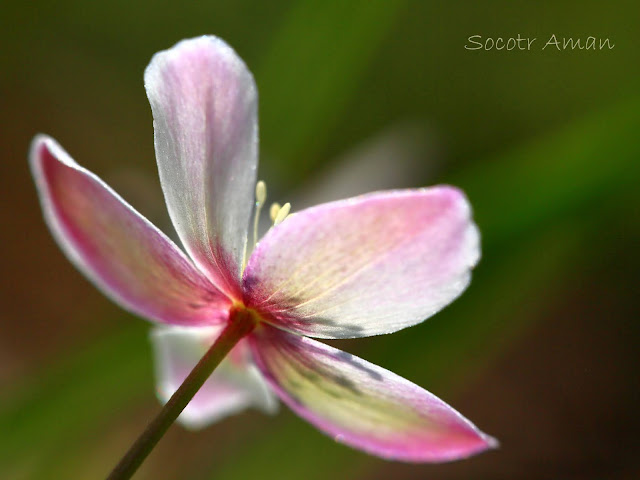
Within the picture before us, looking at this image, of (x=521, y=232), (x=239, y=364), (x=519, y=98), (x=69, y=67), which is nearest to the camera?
(x=239, y=364)

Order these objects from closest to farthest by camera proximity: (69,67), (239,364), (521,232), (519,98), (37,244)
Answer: (239,364) < (521,232) < (37,244) < (519,98) < (69,67)

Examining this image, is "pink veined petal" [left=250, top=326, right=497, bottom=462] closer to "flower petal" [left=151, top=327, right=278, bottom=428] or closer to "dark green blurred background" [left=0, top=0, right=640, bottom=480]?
"flower petal" [left=151, top=327, right=278, bottom=428]

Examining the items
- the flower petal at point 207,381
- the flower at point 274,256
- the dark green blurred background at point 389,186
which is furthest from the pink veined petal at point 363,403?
the dark green blurred background at point 389,186

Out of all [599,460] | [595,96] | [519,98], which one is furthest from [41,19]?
[599,460]

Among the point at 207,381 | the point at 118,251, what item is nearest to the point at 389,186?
the point at 207,381

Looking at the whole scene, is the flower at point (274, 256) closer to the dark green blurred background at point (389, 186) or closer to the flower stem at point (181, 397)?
the flower stem at point (181, 397)

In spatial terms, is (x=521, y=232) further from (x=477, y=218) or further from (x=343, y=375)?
(x=343, y=375)

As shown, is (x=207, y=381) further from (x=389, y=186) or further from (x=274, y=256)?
(x=389, y=186)

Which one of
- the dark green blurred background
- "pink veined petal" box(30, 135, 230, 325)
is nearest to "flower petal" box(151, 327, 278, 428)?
"pink veined petal" box(30, 135, 230, 325)
